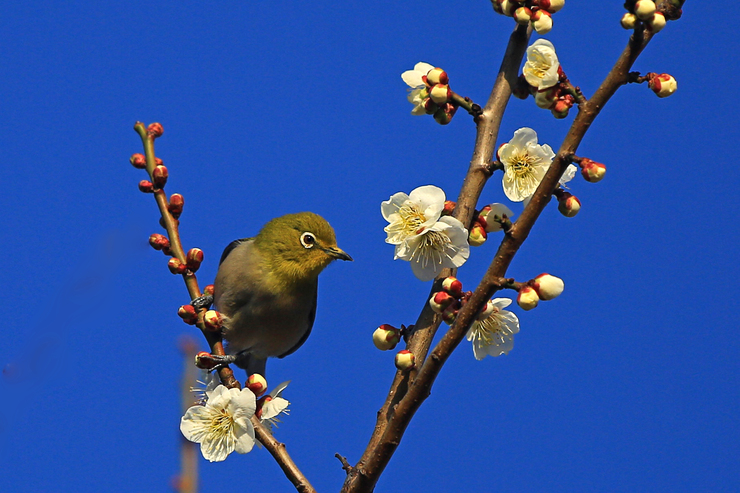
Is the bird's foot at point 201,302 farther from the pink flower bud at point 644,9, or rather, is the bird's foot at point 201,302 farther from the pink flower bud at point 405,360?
the pink flower bud at point 644,9

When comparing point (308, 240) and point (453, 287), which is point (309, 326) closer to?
point (308, 240)

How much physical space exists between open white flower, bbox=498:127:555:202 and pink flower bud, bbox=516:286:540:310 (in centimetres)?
83

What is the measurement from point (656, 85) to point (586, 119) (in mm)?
476

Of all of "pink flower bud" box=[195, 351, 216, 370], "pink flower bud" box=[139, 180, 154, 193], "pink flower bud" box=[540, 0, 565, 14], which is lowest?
"pink flower bud" box=[540, 0, 565, 14]

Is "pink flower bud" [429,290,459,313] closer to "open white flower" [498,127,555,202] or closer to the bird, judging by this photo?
"open white flower" [498,127,555,202]

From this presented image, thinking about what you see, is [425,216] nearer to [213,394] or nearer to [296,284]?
[213,394]

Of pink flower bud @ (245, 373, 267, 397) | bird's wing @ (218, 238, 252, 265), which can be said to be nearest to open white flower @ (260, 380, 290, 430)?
pink flower bud @ (245, 373, 267, 397)

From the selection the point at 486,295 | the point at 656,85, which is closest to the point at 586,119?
the point at 656,85

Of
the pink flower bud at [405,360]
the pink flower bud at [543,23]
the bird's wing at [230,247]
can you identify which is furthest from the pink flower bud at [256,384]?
the bird's wing at [230,247]

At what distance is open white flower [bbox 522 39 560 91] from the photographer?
13.0 feet

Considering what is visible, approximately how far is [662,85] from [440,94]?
1247 mm

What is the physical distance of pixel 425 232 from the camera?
3.91 m

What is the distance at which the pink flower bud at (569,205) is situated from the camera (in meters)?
3.81

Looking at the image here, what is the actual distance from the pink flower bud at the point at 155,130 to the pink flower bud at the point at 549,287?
9.81ft
